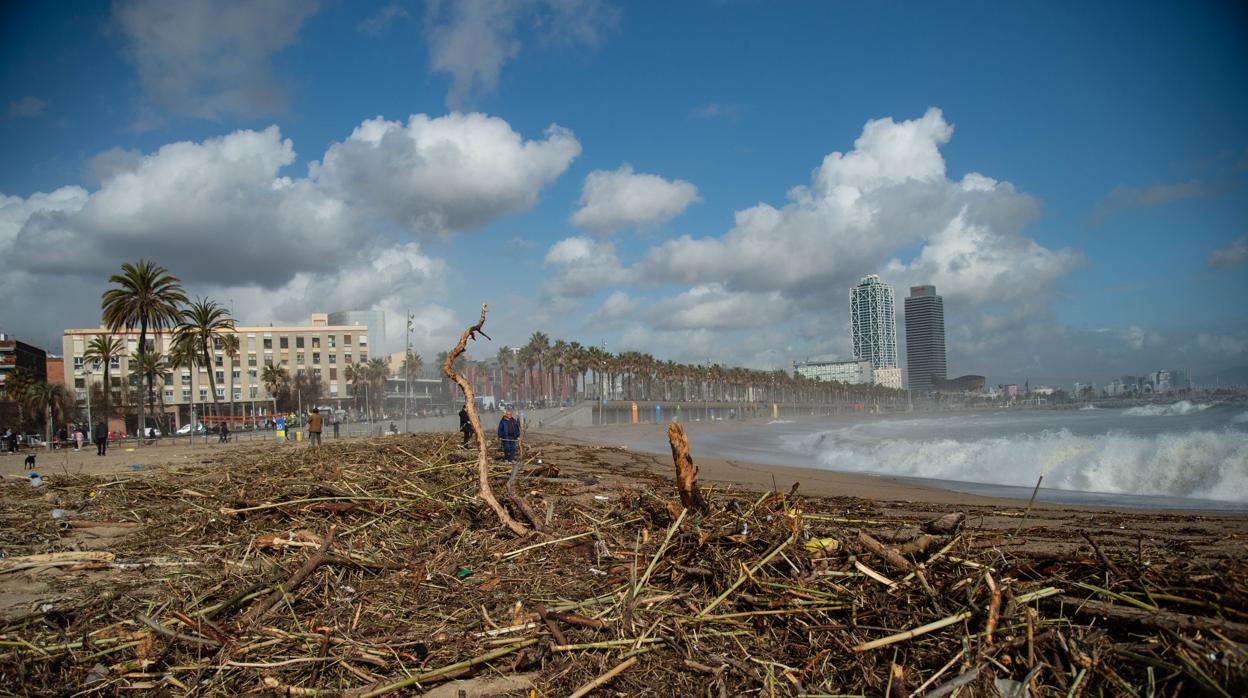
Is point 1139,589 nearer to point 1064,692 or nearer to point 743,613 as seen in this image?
point 1064,692

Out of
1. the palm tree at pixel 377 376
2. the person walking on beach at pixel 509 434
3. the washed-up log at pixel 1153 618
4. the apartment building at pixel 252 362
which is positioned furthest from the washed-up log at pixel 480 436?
the palm tree at pixel 377 376

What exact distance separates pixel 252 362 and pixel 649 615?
368ft

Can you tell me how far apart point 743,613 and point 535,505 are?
4248 millimetres

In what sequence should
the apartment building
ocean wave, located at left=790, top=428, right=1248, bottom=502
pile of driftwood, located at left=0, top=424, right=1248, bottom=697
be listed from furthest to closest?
the apartment building < ocean wave, located at left=790, top=428, right=1248, bottom=502 < pile of driftwood, located at left=0, top=424, right=1248, bottom=697

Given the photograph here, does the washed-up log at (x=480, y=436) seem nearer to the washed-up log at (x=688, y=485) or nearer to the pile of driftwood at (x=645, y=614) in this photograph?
the pile of driftwood at (x=645, y=614)

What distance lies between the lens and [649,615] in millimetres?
4574

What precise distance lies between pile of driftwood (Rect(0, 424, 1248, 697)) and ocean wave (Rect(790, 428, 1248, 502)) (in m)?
14.6

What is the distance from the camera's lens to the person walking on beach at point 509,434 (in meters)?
13.2

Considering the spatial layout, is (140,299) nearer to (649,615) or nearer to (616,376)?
(649,615)

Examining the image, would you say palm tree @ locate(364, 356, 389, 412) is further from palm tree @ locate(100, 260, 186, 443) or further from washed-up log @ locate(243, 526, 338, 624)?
washed-up log @ locate(243, 526, 338, 624)

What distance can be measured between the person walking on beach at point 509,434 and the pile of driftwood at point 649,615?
6348mm

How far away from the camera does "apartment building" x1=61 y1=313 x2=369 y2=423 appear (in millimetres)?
94312

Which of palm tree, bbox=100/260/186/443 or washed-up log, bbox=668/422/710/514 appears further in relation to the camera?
palm tree, bbox=100/260/186/443

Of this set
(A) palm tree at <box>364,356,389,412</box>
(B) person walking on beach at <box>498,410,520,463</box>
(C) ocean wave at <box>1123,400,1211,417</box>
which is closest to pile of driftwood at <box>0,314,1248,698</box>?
(B) person walking on beach at <box>498,410,520,463</box>
